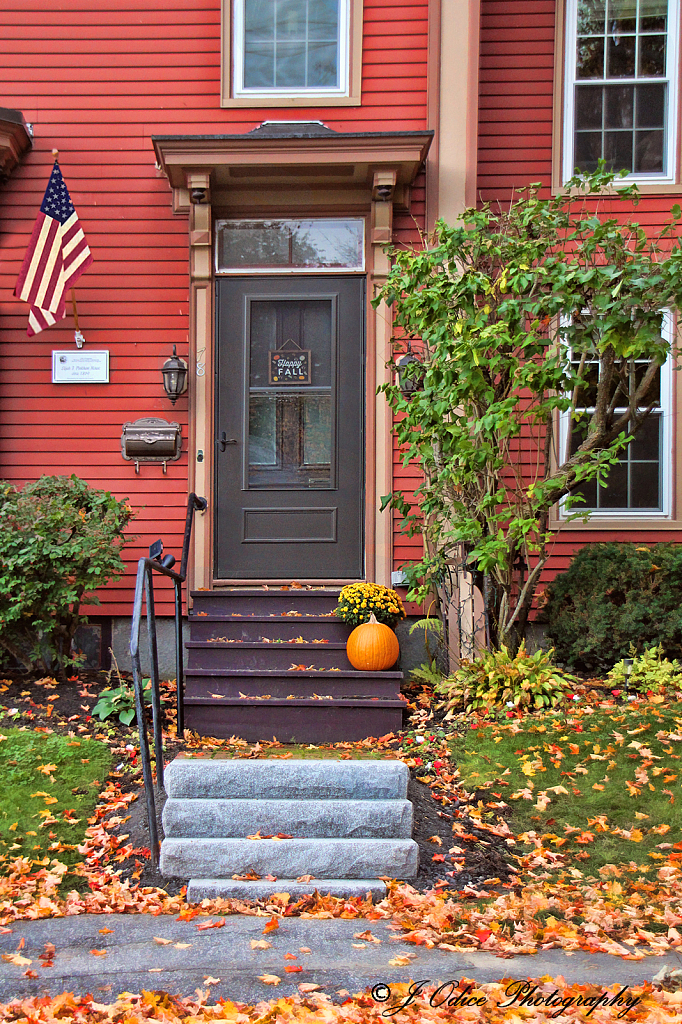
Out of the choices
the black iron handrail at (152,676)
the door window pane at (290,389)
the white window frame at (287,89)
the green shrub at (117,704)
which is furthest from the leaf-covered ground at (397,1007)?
the white window frame at (287,89)

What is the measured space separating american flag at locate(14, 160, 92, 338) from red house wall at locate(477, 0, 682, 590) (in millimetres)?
3240

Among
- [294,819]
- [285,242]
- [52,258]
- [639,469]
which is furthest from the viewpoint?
[639,469]

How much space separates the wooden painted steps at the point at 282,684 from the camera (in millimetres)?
4898

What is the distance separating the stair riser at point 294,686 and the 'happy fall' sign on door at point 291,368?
8.10ft

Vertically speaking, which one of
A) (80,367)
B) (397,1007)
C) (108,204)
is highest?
(108,204)

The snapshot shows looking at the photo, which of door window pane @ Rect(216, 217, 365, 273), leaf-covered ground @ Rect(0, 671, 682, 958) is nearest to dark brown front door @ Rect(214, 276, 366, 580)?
door window pane @ Rect(216, 217, 365, 273)

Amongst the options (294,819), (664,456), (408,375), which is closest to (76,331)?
(408,375)

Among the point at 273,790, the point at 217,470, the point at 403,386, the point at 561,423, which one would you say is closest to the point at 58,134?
the point at 217,470

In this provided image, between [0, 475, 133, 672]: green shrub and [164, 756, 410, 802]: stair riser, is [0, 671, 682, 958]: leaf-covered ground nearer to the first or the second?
[164, 756, 410, 802]: stair riser

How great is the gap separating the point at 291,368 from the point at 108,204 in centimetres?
Answer: 195

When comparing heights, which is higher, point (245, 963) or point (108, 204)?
point (108, 204)

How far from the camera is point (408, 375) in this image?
5566mm

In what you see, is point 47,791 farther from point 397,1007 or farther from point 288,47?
point 288,47

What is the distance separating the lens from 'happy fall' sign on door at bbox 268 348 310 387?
6391mm
